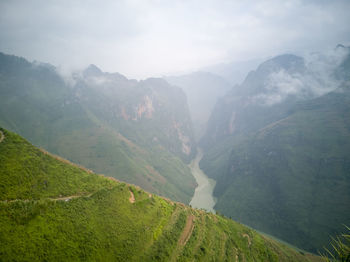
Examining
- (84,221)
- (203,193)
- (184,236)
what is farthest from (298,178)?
(84,221)

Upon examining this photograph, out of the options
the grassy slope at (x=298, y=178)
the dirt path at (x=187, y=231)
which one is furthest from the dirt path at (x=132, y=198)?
the grassy slope at (x=298, y=178)

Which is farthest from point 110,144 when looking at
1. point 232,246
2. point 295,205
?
point 295,205

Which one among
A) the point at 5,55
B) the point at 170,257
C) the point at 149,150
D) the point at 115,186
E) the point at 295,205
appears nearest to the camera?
the point at 170,257

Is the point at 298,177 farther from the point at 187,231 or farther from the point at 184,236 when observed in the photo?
the point at 184,236

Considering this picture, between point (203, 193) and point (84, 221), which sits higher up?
point (84, 221)

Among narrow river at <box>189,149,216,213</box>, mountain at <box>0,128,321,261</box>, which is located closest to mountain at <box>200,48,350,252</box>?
narrow river at <box>189,149,216,213</box>

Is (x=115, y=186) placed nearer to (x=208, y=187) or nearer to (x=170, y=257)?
(x=170, y=257)

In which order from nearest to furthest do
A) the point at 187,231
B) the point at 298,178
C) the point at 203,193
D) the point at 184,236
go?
the point at 184,236 < the point at 187,231 < the point at 298,178 < the point at 203,193
